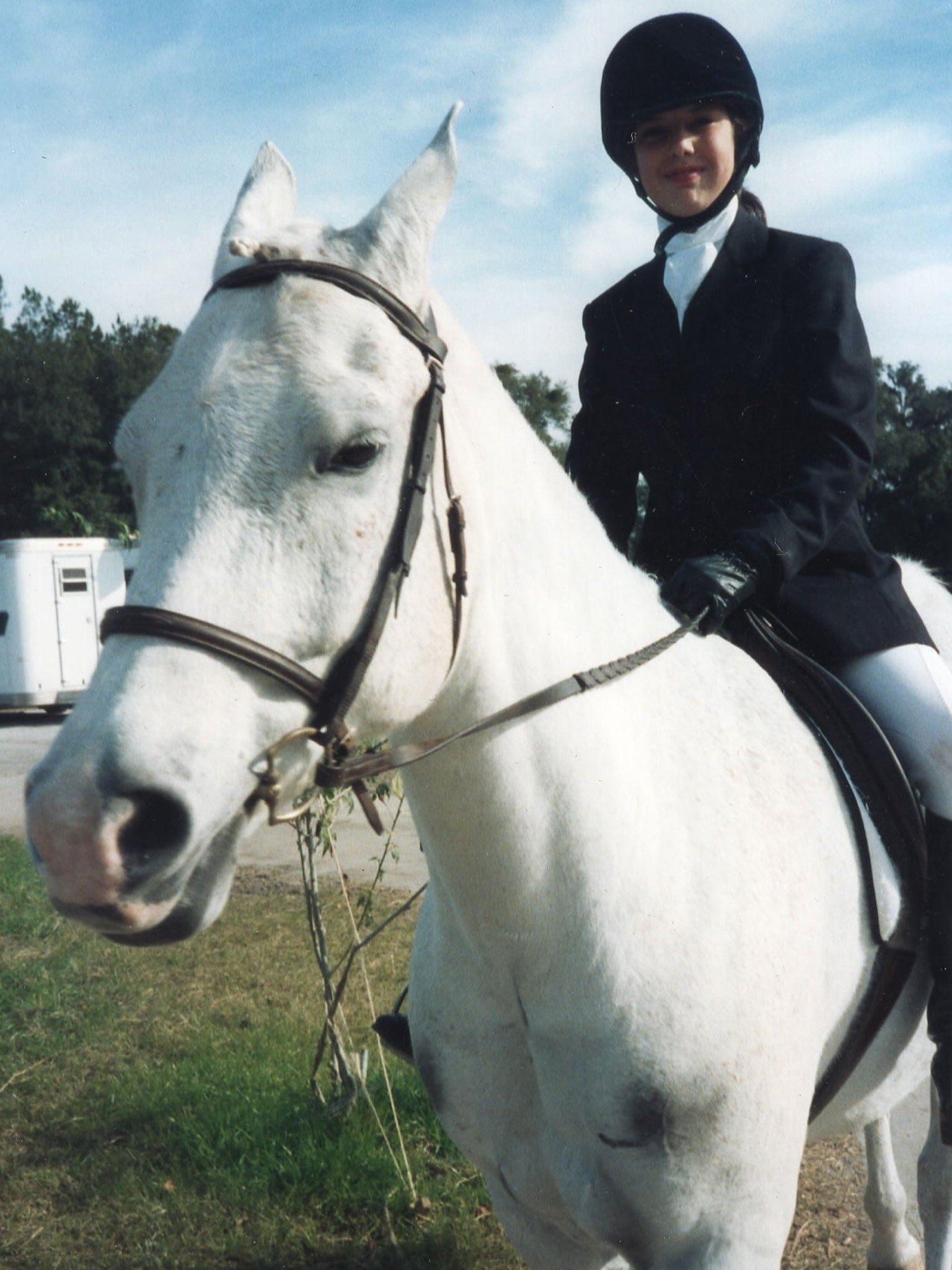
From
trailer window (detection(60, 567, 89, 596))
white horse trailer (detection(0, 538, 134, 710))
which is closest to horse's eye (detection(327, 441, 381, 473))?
white horse trailer (detection(0, 538, 134, 710))

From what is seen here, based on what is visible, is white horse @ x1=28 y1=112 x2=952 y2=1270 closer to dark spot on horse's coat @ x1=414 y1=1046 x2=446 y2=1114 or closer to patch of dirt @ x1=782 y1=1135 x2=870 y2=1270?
dark spot on horse's coat @ x1=414 y1=1046 x2=446 y2=1114

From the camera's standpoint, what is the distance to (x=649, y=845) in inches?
82.7

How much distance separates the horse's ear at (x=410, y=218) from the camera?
1.88 m

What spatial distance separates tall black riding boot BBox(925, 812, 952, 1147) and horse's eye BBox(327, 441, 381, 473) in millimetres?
1657

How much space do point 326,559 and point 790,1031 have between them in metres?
1.30

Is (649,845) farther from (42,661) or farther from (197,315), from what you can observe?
(42,661)

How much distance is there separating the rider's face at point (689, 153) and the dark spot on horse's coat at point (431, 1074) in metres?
2.21

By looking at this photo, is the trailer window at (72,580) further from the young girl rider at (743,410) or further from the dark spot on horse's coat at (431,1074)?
the dark spot on horse's coat at (431,1074)

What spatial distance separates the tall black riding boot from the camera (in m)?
2.49

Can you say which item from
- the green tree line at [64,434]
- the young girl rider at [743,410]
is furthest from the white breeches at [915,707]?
the green tree line at [64,434]

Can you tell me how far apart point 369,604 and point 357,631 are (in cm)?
5

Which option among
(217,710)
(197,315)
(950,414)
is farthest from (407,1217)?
(950,414)

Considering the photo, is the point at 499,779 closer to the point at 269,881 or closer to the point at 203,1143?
the point at 203,1143

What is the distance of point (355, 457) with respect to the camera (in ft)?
5.66
